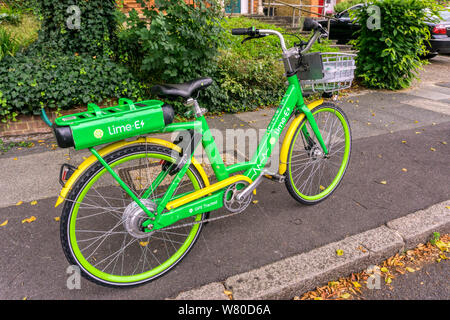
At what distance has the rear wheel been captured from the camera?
2.07 meters

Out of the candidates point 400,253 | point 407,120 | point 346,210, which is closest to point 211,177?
point 346,210

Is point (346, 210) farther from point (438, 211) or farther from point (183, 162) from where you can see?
point (183, 162)

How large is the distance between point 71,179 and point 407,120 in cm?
591

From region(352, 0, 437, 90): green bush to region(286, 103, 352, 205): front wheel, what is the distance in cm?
475

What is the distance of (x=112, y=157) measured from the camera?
6.82ft

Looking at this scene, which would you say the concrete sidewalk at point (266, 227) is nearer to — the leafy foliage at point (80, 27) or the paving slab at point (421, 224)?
the paving slab at point (421, 224)

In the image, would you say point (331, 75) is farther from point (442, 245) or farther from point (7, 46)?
point (7, 46)

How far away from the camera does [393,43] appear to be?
7.27 metres

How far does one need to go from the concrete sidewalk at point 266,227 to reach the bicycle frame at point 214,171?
491mm

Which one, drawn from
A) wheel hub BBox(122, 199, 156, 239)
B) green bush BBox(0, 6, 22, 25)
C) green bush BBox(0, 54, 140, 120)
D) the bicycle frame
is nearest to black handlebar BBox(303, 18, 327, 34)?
the bicycle frame

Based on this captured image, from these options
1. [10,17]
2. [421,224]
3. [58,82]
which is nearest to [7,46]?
[58,82]

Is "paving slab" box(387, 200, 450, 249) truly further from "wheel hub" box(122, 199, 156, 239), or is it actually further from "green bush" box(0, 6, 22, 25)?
"green bush" box(0, 6, 22, 25)

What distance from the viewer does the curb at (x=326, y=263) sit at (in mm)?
2322

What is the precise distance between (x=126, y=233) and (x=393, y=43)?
7.24 meters
